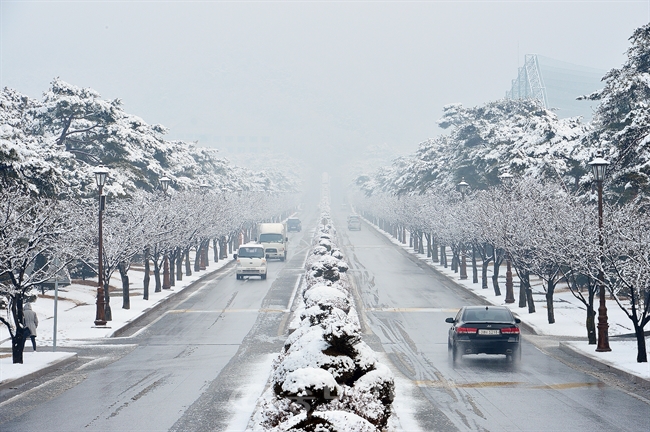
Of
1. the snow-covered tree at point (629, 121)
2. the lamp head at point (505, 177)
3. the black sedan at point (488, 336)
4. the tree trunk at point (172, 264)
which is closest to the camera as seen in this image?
the black sedan at point (488, 336)

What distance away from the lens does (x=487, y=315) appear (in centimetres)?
2239

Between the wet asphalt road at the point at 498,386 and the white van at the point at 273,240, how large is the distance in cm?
3415

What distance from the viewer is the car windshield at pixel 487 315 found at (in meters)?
22.2

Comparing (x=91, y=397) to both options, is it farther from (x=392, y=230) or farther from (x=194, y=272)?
(x=392, y=230)

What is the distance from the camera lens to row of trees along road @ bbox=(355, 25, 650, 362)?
23516mm

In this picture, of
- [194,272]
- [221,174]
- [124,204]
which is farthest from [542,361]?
[221,174]

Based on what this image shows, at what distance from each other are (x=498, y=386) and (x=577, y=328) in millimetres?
13154

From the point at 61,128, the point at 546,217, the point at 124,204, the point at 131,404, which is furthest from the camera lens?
the point at 61,128

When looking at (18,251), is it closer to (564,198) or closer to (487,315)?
(487,315)

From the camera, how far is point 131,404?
16.0 meters

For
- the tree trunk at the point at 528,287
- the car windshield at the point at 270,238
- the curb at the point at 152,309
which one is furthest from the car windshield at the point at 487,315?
the car windshield at the point at 270,238

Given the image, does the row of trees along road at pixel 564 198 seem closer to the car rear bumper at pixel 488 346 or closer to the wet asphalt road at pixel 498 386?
the wet asphalt road at pixel 498 386

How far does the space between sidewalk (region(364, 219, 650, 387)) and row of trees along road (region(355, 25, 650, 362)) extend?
2.35 ft

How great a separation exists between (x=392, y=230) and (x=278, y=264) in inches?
2029
